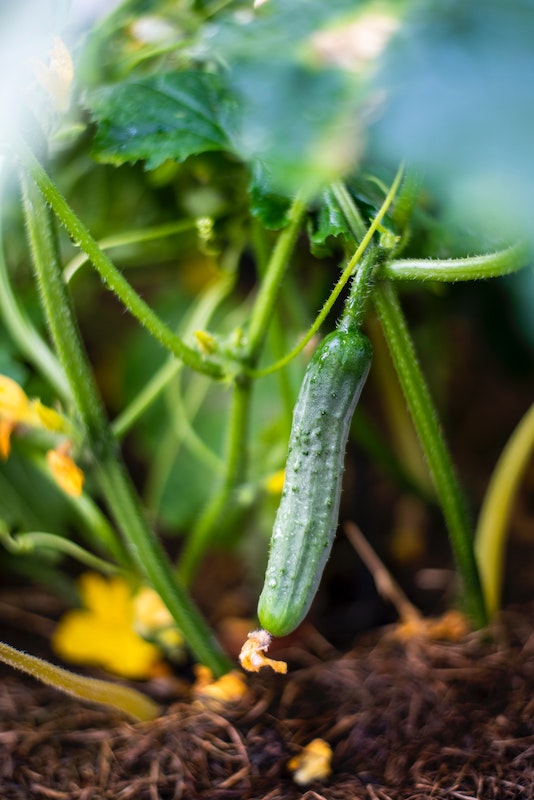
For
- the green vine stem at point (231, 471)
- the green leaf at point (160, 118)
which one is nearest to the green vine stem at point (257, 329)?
the green vine stem at point (231, 471)

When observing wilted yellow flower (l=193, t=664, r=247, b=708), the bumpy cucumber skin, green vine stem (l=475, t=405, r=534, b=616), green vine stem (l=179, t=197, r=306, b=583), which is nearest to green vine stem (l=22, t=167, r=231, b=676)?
wilted yellow flower (l=193, t=664, r=247, b=708)

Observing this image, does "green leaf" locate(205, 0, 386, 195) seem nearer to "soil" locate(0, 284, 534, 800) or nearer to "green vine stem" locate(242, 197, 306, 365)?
"green vine stem" locate(242, 197, 306, 365)

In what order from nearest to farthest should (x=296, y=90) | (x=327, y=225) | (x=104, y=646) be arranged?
(x=296, y=90)
(x=327, y=225)
(x=104, y=646)

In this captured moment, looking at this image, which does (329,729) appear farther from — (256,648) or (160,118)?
(160,118)

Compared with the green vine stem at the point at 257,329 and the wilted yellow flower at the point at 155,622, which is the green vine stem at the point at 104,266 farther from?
the wilted yellow flower at the point at 155,622

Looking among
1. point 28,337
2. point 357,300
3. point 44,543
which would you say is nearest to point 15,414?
point 28,337

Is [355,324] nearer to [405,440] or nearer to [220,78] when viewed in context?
[220,78]
